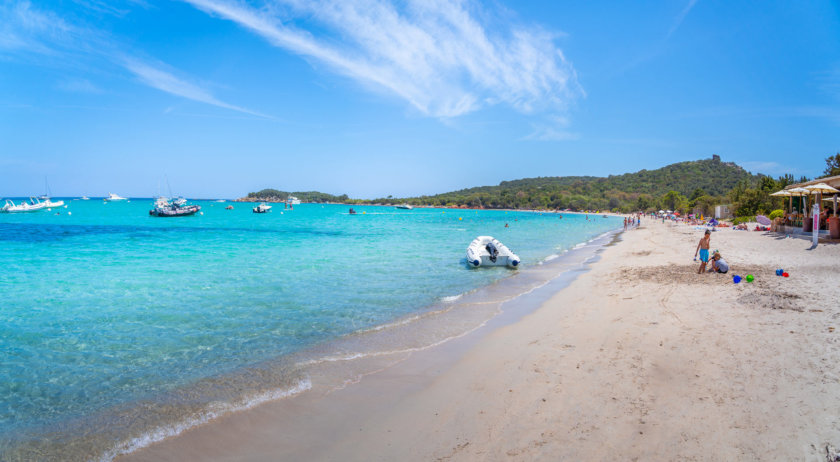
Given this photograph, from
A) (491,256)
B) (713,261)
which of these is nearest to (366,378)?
(713,261)

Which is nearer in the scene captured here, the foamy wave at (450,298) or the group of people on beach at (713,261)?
the foamy wave at (450,298)

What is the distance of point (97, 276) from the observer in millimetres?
14797

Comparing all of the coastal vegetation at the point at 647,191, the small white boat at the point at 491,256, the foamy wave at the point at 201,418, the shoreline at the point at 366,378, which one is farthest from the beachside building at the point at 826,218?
the coastal vegetation at the point at 647,191

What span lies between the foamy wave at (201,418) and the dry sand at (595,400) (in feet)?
0.56

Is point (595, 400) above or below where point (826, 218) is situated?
below

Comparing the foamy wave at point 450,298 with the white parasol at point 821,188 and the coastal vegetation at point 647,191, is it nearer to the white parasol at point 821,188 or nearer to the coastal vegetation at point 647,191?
the white parasol at point 821,188

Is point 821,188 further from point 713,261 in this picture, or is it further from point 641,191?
point 641,191

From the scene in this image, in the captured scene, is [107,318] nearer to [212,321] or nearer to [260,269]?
[212,321]

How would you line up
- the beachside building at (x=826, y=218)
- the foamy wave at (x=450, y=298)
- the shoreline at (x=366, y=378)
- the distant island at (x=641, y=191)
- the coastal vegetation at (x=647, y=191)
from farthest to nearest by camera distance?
the distant island at (x=641, y=191), the coastal vegetation at (x=647, y=191), the beachside building at (x=826, y=218), the foamy wave at (x=450, y=298), the shoreline at (x=366, y=378)

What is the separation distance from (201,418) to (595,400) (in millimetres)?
4689

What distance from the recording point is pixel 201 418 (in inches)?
192

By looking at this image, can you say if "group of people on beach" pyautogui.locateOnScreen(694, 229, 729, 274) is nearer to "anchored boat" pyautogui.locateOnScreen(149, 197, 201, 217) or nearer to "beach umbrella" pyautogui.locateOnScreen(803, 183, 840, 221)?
"beach umbrella" pyautogui.locateOnScreen(803, 183, 840, 221)

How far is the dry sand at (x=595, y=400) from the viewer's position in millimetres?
3727

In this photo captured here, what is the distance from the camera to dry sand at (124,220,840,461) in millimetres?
3727
